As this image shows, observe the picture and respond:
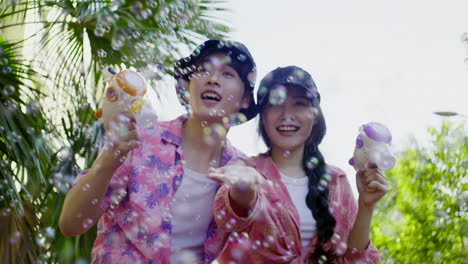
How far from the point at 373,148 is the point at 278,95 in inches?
14.0

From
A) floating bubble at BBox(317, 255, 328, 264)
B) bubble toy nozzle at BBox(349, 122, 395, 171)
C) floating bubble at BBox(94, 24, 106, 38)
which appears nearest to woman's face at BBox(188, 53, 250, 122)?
bubble toy nozzle at BBox(349, 122, 395, 171)

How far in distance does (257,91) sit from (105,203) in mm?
621

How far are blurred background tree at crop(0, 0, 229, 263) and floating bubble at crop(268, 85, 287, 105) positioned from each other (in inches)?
44.1

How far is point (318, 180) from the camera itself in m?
1.89

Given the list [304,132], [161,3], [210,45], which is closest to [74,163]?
[161,3]

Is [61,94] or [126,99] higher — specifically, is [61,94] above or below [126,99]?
below

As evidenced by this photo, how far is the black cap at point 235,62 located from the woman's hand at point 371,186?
450 mm

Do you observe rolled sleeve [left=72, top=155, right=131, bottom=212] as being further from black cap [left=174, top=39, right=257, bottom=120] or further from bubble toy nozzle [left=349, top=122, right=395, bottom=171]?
bubble toy nozzle [left=349, top=122, right=395, bottom=171]

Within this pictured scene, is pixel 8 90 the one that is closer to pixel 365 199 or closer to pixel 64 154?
pixel 64 154

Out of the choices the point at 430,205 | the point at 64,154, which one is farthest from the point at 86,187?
the point at 430,205

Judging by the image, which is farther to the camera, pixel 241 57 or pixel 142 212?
pixel 241 57

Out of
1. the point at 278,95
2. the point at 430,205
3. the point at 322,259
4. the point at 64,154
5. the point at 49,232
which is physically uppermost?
the point at 278,95

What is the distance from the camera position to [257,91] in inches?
78.1

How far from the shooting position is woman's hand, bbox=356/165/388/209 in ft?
5.62
